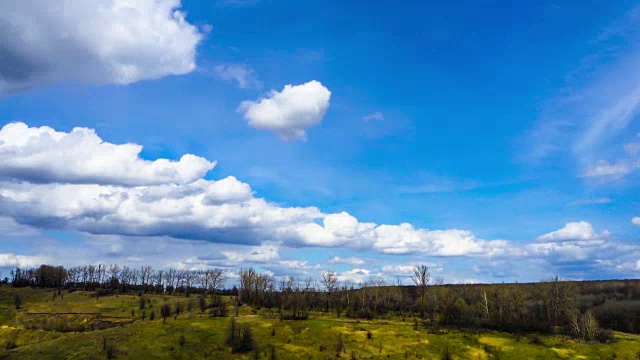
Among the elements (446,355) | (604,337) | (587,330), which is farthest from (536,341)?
(446,355)

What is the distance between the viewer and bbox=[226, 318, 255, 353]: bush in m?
88.1

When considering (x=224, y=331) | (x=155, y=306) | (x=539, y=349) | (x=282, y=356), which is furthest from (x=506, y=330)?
(x=155, y=306)

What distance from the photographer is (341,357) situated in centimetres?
8575

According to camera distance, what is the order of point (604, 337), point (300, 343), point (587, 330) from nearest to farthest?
1. point (300, 343)
2. point (604, 337)
3. point (587, 330)

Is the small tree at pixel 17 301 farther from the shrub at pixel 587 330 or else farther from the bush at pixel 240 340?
the shrub at pixel 587 330

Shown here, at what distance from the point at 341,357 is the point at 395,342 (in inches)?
565

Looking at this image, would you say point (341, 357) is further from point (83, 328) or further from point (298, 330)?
point (83, 328)

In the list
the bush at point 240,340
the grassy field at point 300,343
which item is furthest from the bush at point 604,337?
the bush at point 240,340

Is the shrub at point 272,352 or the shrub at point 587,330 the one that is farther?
the shrub at point 587,330

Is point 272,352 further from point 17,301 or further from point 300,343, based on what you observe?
point 17,301

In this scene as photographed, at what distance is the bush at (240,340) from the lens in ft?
289

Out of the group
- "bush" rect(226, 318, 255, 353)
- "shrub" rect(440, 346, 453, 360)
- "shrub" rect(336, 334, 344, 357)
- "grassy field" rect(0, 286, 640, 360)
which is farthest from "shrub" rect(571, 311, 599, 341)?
"bush" rect(226, 318, 255, 353)

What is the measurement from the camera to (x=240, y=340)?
293ft

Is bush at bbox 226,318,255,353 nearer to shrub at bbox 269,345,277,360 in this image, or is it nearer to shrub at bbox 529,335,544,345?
shrub at bbox 269,345,277,360
